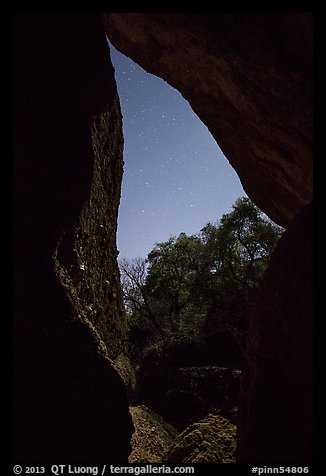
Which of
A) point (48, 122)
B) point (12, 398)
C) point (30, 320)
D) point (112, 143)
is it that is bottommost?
point (12, 398)

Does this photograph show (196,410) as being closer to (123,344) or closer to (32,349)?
(123,344)

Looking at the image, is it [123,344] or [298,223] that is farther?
[123,344]

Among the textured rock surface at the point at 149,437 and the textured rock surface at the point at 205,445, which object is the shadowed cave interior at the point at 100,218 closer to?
the textured rock surface at the point at 205,445

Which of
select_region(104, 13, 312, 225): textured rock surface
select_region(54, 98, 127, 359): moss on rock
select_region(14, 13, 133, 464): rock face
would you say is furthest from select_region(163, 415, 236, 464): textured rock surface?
select_region(104, 13, 312, 225): textured rock surface

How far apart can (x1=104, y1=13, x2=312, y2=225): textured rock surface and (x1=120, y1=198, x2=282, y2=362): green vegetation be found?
26.9 feet

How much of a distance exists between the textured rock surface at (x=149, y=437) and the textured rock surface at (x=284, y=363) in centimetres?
266

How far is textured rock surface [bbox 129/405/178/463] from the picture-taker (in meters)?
5.58

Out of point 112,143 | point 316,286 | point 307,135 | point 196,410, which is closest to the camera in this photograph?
point 316,286

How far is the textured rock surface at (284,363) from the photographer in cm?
306

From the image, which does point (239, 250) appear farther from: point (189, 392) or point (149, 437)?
point (149, 437)

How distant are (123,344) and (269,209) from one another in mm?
3492

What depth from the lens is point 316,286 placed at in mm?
3111

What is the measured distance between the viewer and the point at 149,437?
6434mm

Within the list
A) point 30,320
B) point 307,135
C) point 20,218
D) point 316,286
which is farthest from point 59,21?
point 316,286
